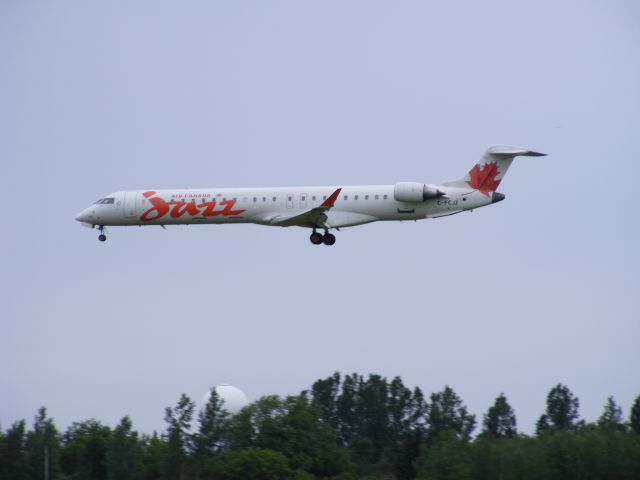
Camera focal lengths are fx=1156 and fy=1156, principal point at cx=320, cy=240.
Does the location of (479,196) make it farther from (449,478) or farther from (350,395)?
(350,395)

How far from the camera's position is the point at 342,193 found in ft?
171

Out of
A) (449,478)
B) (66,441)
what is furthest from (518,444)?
(66,441)

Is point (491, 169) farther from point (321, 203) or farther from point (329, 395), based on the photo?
point (329, 395)

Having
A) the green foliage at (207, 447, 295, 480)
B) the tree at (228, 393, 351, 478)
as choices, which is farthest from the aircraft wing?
the tree at (228, 393, 351, 478)

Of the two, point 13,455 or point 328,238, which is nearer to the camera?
point 328,238

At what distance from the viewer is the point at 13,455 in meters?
63.0

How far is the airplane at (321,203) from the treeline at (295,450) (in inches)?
460

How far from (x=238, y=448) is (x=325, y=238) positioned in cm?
1843

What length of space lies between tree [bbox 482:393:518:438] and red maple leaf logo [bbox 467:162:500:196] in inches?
1714

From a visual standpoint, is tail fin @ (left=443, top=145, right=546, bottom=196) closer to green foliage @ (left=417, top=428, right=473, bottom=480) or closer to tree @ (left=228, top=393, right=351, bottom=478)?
green foliage @ (left=417, top=428, right=473, bottom=480)

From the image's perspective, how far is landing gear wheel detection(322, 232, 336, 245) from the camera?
53344 mm

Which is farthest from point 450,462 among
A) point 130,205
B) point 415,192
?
point 130,205

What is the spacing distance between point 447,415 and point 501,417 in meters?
6.27

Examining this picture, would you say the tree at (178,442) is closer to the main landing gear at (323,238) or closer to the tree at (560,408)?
the main landing gear at (323,238)
